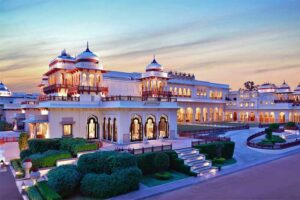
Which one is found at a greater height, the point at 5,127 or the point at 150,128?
the point at 150,128

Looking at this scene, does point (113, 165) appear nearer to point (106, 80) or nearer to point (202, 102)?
point (106, 80)

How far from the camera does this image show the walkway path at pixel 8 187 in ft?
47.5

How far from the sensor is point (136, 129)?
28.7 metres

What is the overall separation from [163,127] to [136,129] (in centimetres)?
412

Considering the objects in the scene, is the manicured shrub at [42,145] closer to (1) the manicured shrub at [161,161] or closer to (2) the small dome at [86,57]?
(1) the manicured shrub at [161,161]

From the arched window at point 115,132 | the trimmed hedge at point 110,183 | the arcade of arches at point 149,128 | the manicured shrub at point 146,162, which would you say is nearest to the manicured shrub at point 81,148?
the manicured shrub at point 146,162

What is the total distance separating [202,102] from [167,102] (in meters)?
30.7

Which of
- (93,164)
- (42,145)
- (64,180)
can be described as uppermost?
(42,145)

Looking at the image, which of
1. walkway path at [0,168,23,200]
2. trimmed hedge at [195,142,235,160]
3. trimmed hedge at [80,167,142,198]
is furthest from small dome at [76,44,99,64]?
trimmed hedge at [80,167,142,198]

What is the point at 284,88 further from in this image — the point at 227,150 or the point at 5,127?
the point at 5,127

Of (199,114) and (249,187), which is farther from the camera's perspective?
(199,114)

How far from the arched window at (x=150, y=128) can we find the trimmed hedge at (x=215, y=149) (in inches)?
331

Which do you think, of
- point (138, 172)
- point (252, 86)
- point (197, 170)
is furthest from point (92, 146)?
point (252, 86)

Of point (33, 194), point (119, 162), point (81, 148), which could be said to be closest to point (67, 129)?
point (81, 148)
